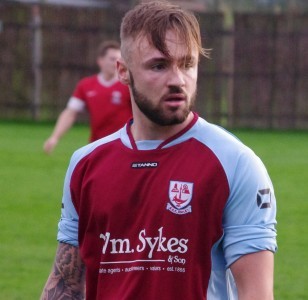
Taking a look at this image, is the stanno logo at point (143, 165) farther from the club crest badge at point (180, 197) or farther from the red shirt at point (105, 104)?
the red shirt at point (105, 104)

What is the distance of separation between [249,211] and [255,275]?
206mm

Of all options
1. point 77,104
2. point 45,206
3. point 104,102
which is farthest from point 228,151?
point 77,104

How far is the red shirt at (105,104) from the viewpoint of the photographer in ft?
48.1

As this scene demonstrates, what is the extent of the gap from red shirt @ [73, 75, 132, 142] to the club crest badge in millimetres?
10584

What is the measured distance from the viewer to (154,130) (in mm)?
4008

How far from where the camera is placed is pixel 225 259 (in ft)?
12.7

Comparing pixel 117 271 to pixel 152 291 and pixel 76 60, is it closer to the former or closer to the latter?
pixel 152 291

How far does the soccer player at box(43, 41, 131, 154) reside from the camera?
14664 mm

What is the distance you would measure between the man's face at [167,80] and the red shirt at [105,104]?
10.5m

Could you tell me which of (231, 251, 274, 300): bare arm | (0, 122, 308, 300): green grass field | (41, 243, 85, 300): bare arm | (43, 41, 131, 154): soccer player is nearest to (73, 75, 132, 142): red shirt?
(43, 41, 131, 154): soccer player

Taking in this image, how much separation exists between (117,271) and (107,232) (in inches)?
5.4

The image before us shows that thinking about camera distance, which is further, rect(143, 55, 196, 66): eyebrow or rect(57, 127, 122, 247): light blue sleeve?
rect(57, 127, 122, 247): light blue sleeve

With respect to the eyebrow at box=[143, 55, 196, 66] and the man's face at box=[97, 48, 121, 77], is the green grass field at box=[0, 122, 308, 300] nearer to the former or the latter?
the man's face at box=[97, 48, 121, 77]

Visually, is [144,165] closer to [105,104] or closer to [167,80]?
[167,80]
